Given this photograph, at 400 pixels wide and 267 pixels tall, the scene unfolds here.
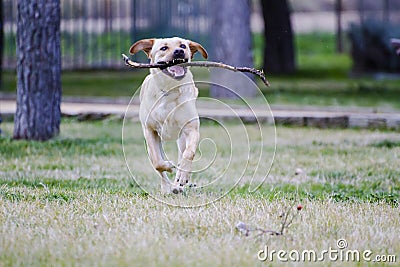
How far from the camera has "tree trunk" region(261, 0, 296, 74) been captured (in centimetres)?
1784

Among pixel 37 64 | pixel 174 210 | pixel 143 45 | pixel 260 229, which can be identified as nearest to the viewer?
pixel 260 229

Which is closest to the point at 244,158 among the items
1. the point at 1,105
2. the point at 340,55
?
the point at 1,105

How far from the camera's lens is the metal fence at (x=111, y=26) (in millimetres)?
17703

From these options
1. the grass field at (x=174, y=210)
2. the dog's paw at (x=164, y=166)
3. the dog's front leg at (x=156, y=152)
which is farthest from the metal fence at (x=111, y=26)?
the dog's paw at (x=164, y=166)

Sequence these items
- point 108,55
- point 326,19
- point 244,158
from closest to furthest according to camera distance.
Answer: point 244,158 → point 108,55 → point 326,19

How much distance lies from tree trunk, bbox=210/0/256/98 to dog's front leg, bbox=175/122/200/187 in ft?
23.9

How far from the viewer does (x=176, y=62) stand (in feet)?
17.5

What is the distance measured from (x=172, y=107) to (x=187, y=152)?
0.32 metres

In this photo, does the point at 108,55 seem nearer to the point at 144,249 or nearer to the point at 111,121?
the point at 111,121

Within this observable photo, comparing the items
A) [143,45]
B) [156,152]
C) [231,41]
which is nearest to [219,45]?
[231,41]

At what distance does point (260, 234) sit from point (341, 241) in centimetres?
41

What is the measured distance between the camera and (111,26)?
19.8 m

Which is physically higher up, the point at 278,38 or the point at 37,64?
the point at 37,64

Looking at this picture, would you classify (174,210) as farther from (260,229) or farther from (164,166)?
(260,229)
